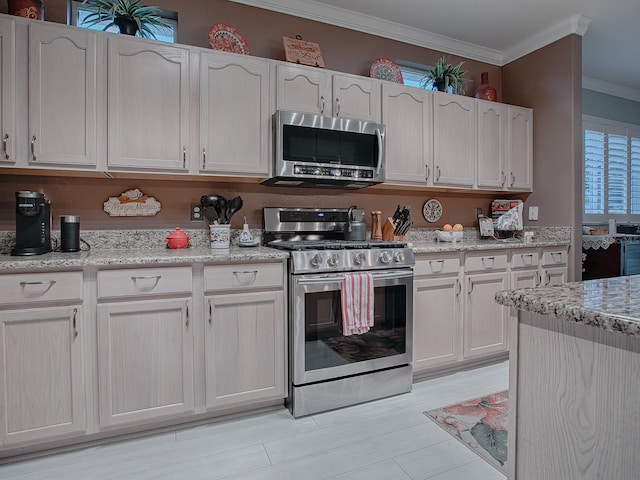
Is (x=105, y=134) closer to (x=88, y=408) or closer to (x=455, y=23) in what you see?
(x=88, y=408)

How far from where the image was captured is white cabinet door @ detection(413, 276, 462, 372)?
256 centimetres

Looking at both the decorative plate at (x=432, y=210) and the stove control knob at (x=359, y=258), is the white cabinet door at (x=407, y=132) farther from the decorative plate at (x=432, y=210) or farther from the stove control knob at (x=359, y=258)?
the stove control knob at (x=359, y=258)

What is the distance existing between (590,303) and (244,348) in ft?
5.65

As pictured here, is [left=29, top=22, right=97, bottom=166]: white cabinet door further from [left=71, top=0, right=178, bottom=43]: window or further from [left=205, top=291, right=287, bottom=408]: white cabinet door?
[left=205, top=291, right=287, bottom=408]: white cabinet door

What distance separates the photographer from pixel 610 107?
178 inches

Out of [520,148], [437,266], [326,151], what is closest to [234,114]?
[326,151]

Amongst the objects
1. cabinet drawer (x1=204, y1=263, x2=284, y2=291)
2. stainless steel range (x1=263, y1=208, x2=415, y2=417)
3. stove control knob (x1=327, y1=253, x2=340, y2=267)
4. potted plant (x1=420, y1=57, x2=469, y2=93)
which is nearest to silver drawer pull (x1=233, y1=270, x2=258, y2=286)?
cabinet drawer (x1=204, y1=263, x2=284, y2=291)

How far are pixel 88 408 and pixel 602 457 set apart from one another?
6.74ft

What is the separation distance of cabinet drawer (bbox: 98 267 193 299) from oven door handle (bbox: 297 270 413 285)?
2.06 feet

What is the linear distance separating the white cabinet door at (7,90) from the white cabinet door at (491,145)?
129 inches

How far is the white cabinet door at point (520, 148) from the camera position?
3.38m

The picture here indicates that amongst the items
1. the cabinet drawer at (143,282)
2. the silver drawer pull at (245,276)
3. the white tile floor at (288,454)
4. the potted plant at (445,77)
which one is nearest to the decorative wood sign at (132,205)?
the cabinet drawer at (143,282)

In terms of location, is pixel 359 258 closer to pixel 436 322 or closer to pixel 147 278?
pixel 436 322

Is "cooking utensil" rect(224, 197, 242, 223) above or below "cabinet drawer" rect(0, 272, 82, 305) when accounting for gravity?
above
